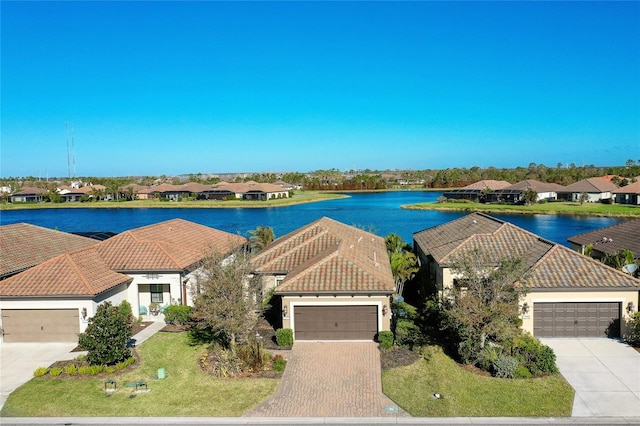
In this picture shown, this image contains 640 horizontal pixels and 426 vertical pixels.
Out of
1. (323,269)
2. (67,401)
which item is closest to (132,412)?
(67,401)

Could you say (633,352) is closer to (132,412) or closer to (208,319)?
(208,319)

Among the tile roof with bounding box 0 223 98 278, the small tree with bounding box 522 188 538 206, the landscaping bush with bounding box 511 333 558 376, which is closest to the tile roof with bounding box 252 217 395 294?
the landscaping bush with bounding box 511 333 558 376

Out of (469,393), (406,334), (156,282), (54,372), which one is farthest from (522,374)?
(156,282)

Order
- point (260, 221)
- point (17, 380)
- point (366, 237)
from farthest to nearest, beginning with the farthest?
1. point (260, 221)
2. point (366, 237)
3. point (17, 380)

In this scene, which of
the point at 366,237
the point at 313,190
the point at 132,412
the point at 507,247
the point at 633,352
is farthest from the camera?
the point at 313,190

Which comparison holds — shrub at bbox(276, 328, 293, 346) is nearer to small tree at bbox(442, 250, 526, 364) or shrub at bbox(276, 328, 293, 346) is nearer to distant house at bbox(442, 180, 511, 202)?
small tree at bbox(442, 250, 526, 364)
